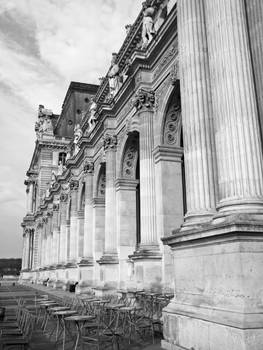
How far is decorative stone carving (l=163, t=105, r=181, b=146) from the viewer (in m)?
15.4

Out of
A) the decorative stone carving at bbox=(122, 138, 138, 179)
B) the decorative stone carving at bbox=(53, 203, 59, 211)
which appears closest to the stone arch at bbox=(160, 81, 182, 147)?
the decorative stone carving at bbox=(122, 138, 138, 179)

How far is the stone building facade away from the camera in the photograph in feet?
22.9

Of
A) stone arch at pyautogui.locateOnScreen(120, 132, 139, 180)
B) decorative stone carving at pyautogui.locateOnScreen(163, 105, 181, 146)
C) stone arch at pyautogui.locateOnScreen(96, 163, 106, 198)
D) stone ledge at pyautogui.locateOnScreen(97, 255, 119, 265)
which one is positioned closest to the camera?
decorative stone carving at pyautogui.locateOnScreen(163, 105, 181, 146)

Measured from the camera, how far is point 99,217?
24859mm

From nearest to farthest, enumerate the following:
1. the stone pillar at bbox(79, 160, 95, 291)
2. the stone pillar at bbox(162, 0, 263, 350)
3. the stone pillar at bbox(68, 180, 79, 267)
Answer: the stone pillar at bbox(162, 0, 263, 350) → the stone pillar at bbox(79, 160, 95, 291) → the stone pillar at bbox(68, 180, 79, 267)

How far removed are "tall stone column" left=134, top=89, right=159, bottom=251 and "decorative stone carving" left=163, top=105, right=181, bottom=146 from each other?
0.73 meters

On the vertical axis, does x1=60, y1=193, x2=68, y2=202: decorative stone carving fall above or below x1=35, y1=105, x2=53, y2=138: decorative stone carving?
below

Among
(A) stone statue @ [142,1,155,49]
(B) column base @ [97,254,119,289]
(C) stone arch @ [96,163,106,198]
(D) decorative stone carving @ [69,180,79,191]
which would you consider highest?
(A) stone statue @ [142,1,155,49]

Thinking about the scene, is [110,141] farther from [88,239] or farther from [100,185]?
[88,239]

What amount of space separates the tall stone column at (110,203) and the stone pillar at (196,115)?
36.6 feet

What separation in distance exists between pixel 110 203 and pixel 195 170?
1176cm

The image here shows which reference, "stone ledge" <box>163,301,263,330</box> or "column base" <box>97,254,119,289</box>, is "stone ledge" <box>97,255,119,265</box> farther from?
"stone ledge" <box>163,301,263,330</box>

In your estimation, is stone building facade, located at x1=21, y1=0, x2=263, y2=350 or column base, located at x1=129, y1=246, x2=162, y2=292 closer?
stone building facade, located at x1=21, y1=0, x2=263, y2=350

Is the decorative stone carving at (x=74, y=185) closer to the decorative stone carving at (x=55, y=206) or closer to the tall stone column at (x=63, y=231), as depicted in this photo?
the tall stone column at (x=63, y=231)
